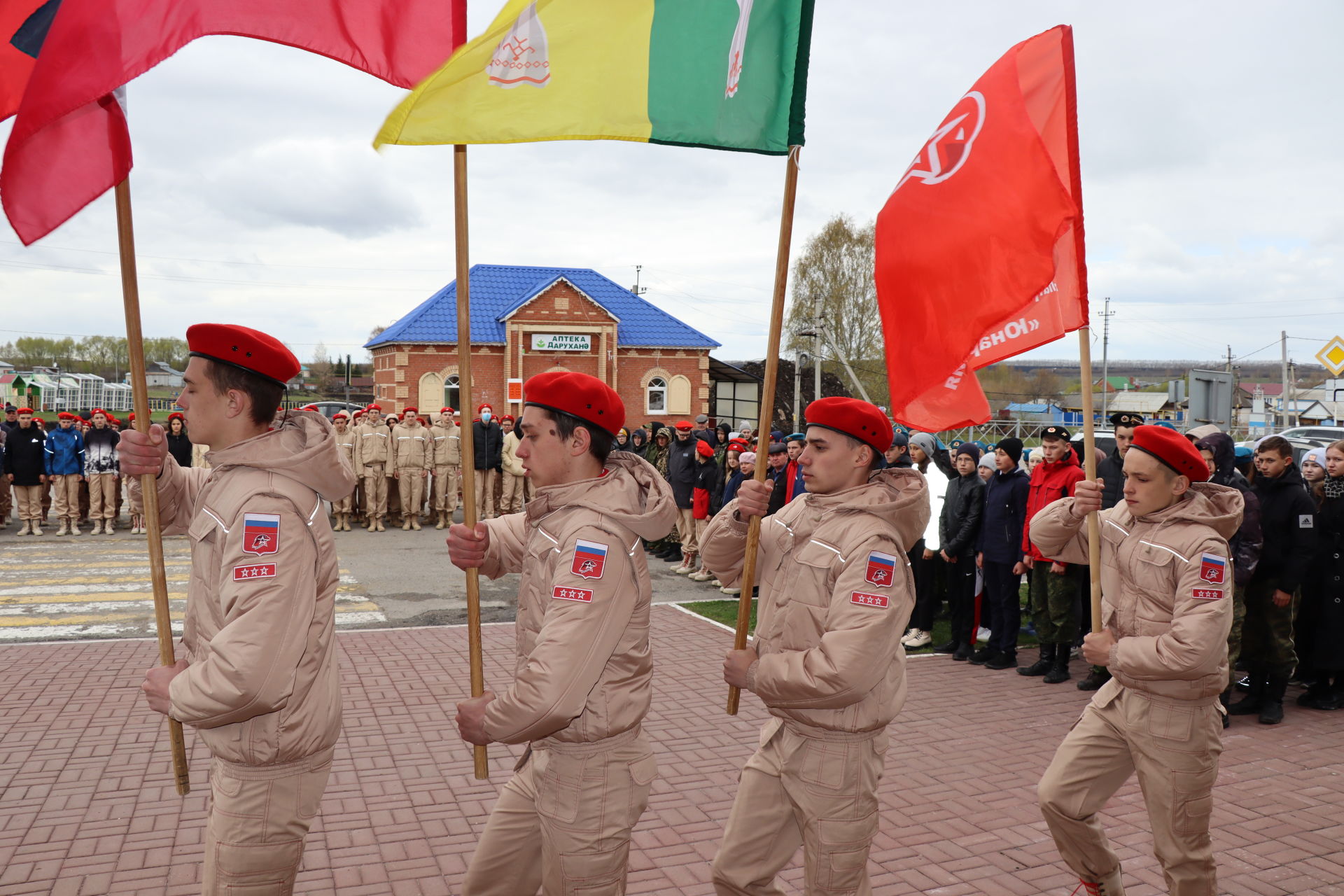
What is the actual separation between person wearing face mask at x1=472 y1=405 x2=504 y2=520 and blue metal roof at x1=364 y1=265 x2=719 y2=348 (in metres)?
16.7

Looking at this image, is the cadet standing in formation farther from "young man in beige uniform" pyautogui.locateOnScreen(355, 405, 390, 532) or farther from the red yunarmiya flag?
the red yunarmiya flag

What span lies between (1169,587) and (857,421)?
1.55 meters

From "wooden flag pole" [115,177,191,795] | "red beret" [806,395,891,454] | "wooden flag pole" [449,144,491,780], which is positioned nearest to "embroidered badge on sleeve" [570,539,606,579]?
"wooden flag pole" [449,144,491,780]

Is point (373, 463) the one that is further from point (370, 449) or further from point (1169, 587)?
point (1169, 587)

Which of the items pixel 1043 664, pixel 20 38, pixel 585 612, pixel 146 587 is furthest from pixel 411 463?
pixel 585 612

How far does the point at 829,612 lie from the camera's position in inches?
131

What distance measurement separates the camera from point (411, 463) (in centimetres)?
1769

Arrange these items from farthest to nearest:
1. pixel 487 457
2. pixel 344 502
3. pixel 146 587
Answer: pixel 487 457 → pixel 344 502 → pixel 146 587

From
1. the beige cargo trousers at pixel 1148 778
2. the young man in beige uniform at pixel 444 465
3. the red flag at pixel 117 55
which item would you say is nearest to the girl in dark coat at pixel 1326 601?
the beige cargo trousers at pixel 1148 778

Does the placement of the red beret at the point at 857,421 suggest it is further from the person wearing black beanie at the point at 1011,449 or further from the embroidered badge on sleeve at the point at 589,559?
the person wearing black beanie at the point at 1011,449

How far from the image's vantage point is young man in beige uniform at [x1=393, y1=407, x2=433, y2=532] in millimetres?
17656

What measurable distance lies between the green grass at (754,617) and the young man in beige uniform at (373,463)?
8.07m

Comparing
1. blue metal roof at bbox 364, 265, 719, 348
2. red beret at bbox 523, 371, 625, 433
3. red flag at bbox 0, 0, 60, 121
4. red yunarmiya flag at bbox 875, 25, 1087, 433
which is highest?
blue metal roof at bbox 364, 265, 719, 348

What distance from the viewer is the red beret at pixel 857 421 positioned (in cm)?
358
